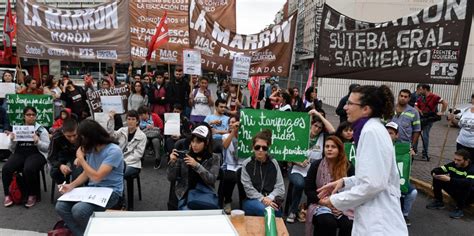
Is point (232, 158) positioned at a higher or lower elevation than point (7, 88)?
lower

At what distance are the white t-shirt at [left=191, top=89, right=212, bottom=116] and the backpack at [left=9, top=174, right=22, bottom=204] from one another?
370 centimetres

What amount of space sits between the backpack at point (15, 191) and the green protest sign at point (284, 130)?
330 cm

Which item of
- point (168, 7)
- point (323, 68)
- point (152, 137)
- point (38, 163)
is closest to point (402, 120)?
point (323, 68)

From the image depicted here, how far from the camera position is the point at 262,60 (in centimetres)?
796

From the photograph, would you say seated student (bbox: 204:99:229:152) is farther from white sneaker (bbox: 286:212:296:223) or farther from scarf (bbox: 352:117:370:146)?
scarf (bbox: 352:117:370:146)

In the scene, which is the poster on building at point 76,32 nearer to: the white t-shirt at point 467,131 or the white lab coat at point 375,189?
the white t-shirt at point 467,131

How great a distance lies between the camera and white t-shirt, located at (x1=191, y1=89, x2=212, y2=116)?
8391 millimetres

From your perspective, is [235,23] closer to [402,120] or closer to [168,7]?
[168,7]

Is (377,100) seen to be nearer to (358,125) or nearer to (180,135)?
(358,125)

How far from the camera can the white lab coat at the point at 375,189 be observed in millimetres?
2342

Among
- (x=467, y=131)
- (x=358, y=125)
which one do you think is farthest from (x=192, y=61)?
(x=358, y=125)

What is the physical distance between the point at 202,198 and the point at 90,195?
1197 millimetres

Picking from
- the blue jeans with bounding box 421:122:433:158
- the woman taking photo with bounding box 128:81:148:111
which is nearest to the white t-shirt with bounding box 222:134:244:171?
the woman taking photo with bounding box 128:81:148:111

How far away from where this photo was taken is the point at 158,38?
1090cm
